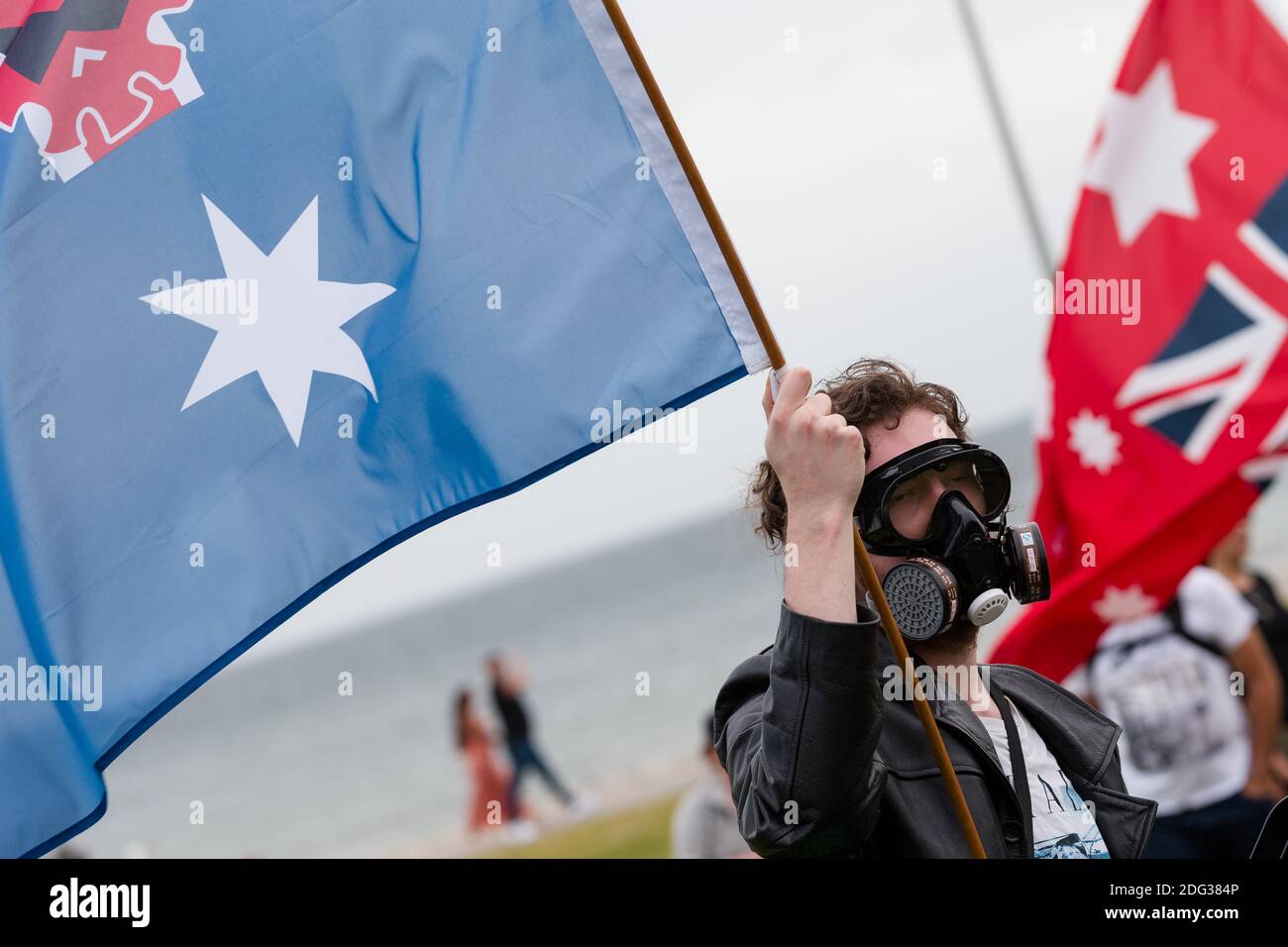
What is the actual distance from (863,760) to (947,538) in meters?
0.61

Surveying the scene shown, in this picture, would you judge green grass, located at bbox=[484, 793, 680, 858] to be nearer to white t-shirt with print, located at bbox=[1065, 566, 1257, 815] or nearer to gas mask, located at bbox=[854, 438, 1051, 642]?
white t-shirt with print, located at bbox=[1065, 566, 1257, 815]

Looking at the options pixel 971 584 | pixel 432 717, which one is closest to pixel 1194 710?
pixel 971 584

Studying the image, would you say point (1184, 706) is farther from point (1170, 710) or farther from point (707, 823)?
point (707, 823)

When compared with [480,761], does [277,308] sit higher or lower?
higher

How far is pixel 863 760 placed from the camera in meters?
2.25

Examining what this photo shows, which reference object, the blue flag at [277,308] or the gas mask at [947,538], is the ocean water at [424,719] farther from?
the gas mask at [947,538]

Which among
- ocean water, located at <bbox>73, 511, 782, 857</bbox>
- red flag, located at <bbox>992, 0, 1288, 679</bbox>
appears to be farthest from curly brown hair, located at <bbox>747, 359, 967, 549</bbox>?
ocean water, located at <bbox>73, 511, 782, 857</bbox>

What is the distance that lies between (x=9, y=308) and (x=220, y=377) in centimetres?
53

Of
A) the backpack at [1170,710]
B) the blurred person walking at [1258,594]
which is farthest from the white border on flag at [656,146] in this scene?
the blurred person walking at [1258,594]

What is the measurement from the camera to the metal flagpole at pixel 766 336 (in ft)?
7.98

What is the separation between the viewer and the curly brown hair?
9.20ft

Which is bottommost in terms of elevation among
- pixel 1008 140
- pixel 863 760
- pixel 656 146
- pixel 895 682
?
pixel 863 760
